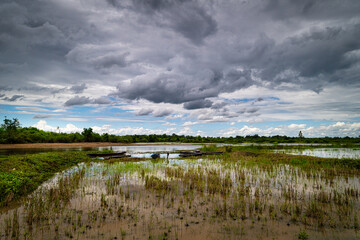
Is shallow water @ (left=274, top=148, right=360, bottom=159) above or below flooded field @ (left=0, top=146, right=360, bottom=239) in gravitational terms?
above

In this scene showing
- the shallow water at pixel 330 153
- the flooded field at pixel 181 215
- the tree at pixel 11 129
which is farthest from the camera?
the tree at pixel 11 129

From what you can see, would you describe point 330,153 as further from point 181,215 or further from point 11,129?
point 11,129

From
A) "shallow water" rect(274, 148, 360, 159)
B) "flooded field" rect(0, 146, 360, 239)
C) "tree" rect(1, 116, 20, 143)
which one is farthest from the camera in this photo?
"tree" rect(1, 116, 20, 143)

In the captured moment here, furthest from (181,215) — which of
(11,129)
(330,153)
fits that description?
(11,129)

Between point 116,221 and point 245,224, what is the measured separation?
441 cm

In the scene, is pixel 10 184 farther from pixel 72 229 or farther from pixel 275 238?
pixel 275 238

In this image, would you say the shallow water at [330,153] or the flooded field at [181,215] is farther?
the shallow water at [330,153]

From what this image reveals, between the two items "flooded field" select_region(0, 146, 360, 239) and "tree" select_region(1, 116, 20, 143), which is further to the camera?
"tree" select_region(1, 116, 20, 143)

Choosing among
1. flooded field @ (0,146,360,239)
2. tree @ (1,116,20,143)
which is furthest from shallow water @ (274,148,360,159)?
tree @ (1,116,20,143)

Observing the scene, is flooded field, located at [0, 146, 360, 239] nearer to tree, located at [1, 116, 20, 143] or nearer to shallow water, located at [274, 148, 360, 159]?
shallow water, located at [274, 148, 360, 159]

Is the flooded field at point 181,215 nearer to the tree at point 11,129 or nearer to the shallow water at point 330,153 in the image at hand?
the shallow water at point 330,153

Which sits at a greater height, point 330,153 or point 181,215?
point 330,153

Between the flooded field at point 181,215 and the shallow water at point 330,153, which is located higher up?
the shallow water at point 330,153

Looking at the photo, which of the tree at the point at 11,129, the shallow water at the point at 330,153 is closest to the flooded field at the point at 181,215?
the shallow water at the point at 330,153
